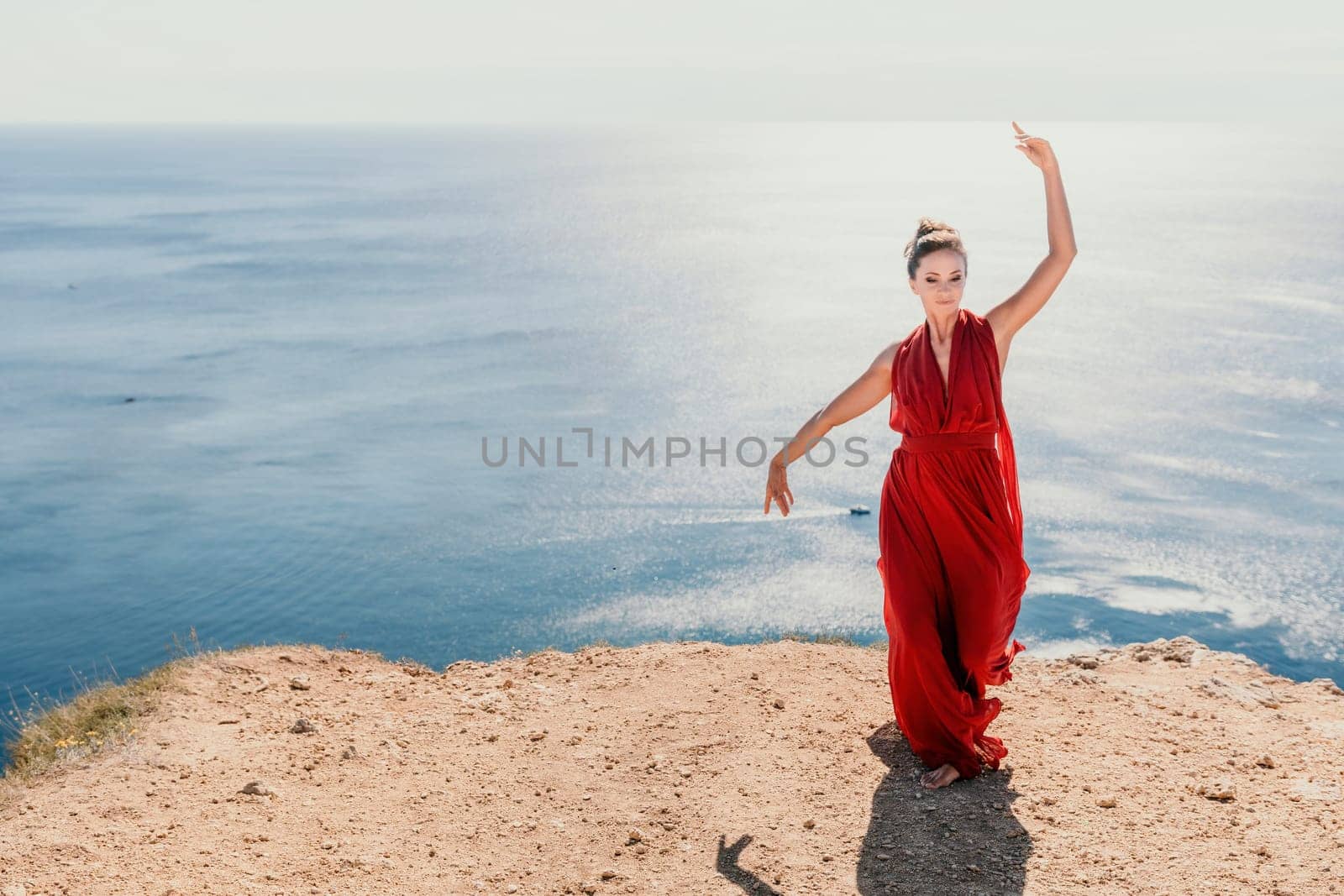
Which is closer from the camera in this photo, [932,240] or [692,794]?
[932,240]

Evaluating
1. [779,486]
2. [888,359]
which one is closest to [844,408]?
[888,359]

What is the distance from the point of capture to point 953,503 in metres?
6.13

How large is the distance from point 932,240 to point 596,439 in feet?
126

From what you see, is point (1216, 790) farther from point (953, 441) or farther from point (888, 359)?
point (888, 359)

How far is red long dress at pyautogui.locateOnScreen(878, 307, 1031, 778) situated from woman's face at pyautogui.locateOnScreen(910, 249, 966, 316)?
186mm

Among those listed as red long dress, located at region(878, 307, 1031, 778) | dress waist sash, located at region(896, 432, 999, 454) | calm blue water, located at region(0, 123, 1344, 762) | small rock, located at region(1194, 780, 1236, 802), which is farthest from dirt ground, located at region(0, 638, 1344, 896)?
calm blue water, located at region(0, 123, 1344, 762)

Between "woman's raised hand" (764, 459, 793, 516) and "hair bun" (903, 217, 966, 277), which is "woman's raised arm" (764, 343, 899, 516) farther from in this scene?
"hair bun" (903, 217, 966, 277)

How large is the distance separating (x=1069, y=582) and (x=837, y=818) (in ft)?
83.1

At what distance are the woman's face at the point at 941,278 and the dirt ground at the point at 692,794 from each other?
9.18 ft

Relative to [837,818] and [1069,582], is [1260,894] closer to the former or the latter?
[837,818]

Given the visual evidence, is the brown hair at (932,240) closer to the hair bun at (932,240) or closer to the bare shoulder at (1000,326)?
the hair bun at (932,240)

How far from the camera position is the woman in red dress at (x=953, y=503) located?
19.9ft

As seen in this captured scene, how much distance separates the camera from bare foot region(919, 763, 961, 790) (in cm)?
623

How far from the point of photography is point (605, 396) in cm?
5084
